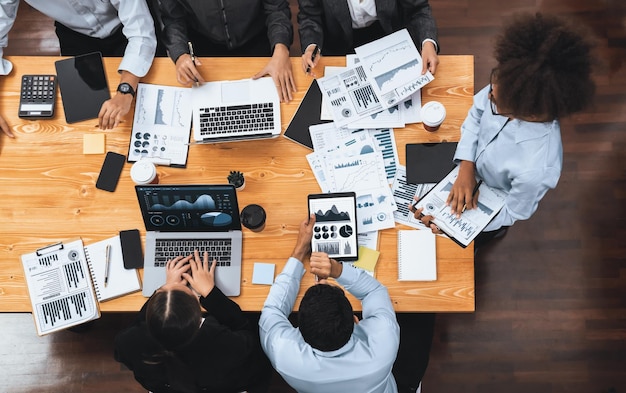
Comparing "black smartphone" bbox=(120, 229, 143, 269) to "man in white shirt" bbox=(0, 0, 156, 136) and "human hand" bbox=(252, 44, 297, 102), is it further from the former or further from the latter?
"human hand" bbox=(252, 44, 297, 102)

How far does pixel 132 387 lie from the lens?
258cm

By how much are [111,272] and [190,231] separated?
0.32 m

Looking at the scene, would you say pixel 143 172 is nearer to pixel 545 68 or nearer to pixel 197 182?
pixel 197 182

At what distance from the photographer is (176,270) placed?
184 cm

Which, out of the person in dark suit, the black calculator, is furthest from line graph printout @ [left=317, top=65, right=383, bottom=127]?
the black calculator

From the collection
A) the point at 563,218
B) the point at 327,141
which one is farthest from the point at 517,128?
the point at 563,218

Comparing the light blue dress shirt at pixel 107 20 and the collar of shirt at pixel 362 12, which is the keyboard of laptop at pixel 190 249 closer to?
the light blue dress shirt at pixel 107 20

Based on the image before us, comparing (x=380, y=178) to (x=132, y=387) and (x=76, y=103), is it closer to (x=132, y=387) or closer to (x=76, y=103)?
(x=76, y=103)

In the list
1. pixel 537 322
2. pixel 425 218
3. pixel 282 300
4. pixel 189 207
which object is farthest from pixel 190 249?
pixel 537 322

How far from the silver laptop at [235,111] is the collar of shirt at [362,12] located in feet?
1.73

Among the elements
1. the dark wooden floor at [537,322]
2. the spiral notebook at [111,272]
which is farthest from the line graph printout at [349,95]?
the dark wooden floor at [537,322]

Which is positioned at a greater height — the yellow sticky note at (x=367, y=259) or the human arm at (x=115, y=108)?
the human arm at (x=115, y=108)

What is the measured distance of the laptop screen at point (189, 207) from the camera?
5.74 ft

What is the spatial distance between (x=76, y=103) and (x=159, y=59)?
0.37 meters
